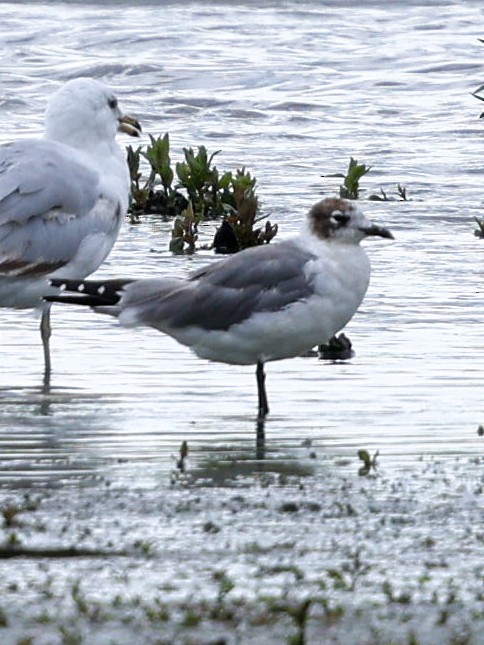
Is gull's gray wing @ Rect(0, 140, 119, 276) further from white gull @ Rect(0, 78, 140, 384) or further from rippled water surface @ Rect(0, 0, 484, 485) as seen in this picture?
rippled water surface @ Rect(0, 0, 484, 485)

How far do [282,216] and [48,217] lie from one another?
3.95 m

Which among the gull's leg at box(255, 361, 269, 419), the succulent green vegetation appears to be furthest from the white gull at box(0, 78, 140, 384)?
the succulent green vegetation

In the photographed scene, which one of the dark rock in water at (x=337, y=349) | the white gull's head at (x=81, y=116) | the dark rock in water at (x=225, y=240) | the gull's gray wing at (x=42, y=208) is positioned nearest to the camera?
the dark rock in water at (x=337, y=349)

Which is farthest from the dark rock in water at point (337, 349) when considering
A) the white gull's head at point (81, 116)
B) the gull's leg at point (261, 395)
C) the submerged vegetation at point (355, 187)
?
the submerged vegetation at point (355, 187)

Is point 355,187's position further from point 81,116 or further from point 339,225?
point 339,225

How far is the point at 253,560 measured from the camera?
17.3ft

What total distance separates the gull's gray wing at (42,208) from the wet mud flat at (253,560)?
266 cm

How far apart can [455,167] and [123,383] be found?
7104 mm

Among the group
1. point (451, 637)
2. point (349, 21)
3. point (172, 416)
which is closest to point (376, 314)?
point (172, 416)

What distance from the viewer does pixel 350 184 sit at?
41.8 feet

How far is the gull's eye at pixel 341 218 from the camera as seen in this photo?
770 cm

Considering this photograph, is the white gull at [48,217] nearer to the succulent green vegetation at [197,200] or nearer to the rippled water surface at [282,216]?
the rippled water surface at [282,216]

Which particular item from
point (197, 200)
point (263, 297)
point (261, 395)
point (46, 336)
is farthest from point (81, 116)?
point (197, 200)

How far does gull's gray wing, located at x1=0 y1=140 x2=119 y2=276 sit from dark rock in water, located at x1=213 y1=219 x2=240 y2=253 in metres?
2.27
